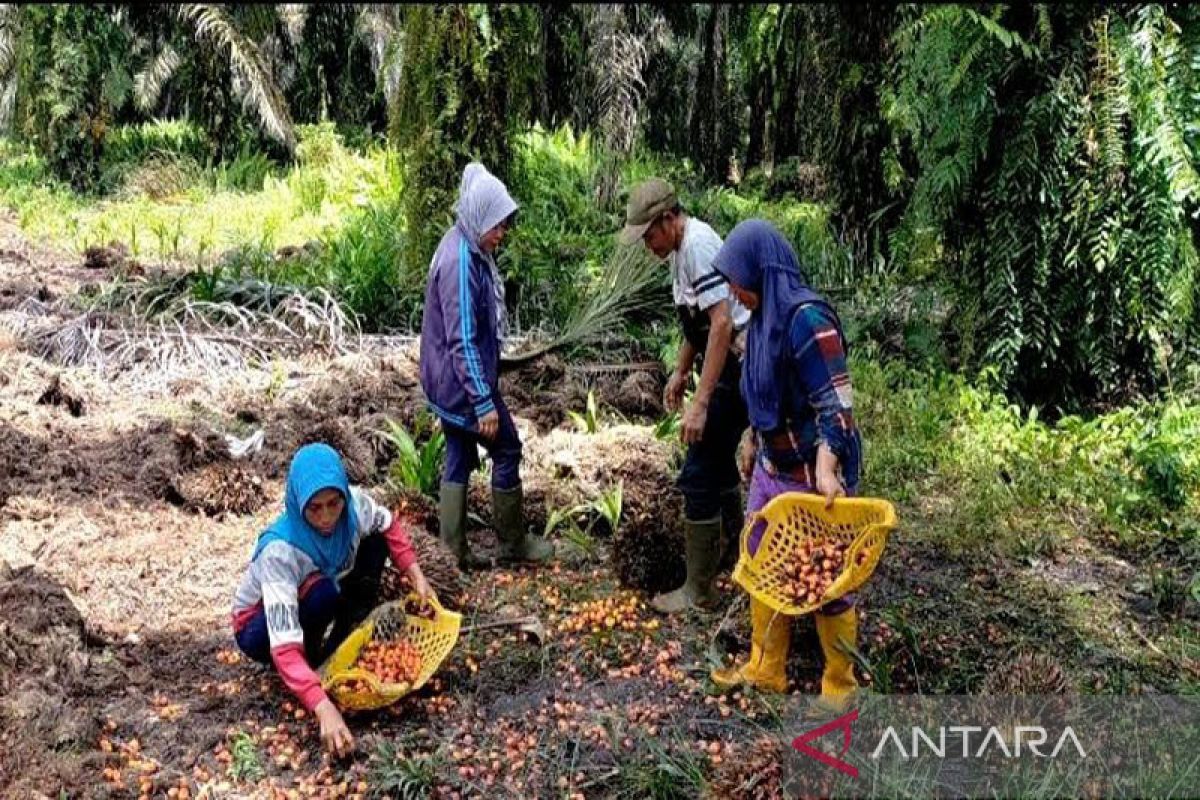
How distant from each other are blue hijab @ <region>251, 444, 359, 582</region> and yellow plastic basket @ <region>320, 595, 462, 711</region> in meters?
0.22

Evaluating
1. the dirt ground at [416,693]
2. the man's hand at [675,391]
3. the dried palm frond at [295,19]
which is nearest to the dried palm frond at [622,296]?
the dirt ground at [416,693]

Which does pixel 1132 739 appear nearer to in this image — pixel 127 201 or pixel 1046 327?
pixel 1046 327

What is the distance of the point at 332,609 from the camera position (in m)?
3.91

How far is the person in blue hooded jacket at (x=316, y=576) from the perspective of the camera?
3.52 m

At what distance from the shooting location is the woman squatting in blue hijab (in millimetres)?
3373

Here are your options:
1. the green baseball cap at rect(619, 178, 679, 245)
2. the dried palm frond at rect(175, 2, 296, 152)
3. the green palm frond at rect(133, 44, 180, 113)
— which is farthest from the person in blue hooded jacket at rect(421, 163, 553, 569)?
the green palm frond at rect(133, 44, 180, 113)

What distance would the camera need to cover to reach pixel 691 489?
14.2ft

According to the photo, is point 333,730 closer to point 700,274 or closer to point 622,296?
point 700,274

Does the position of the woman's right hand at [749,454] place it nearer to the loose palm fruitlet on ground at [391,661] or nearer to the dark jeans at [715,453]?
the dark jeans at [715,453]

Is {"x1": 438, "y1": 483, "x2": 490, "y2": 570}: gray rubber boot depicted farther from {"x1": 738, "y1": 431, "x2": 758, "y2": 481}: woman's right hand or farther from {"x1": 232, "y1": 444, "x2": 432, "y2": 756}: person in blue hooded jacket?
{"x1": 738, "y1": 431, "x2": 758, "y2": 481}: woman's right hand

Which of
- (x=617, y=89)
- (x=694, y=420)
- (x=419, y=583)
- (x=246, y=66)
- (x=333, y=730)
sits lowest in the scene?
(x=333, y=730)

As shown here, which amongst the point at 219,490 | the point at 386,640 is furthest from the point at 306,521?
the point at 219,490

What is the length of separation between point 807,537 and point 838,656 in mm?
407

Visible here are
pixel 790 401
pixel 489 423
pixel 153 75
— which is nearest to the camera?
pixel 790 401
